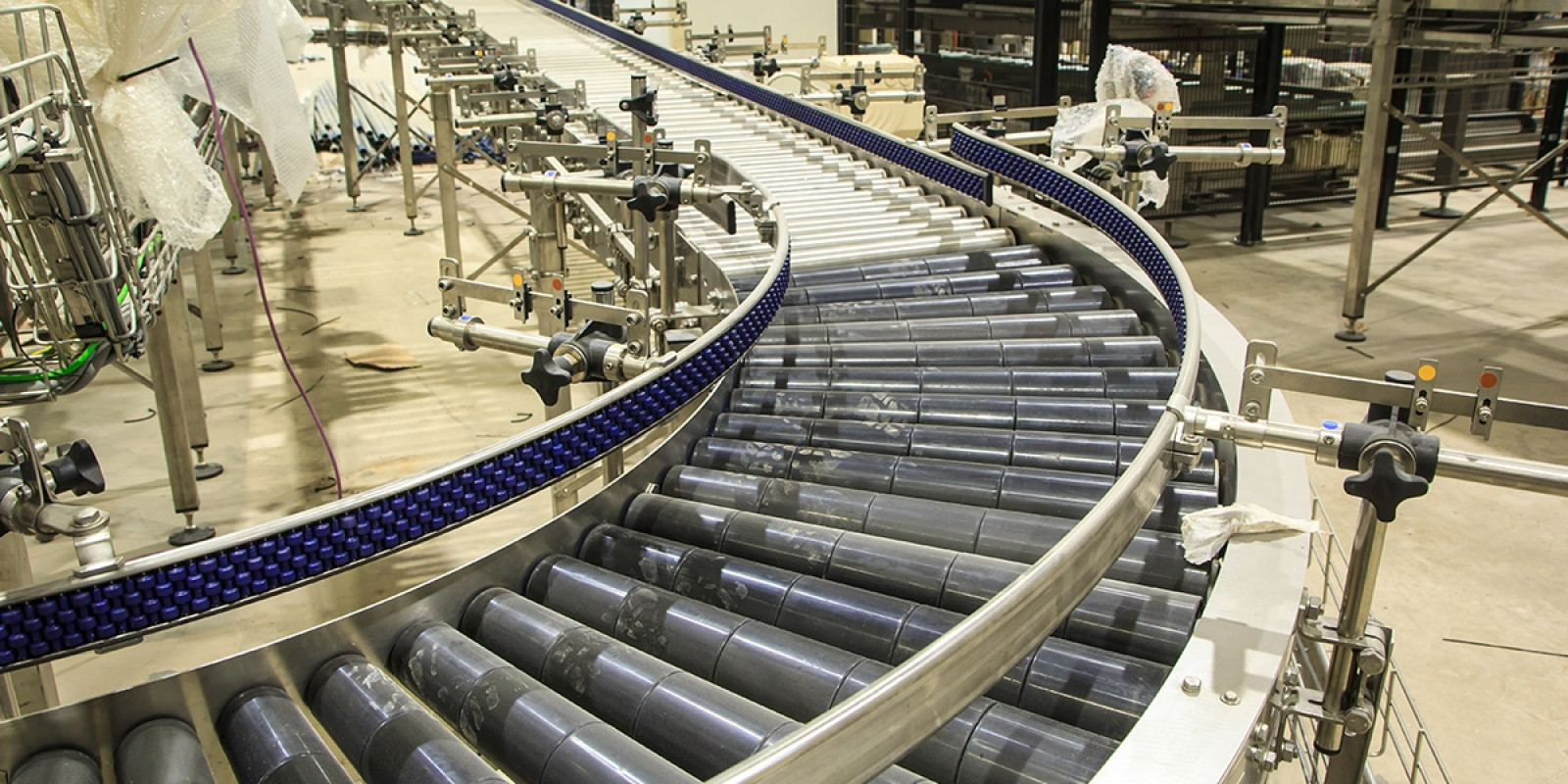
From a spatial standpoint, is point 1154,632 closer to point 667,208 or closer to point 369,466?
point 667,208

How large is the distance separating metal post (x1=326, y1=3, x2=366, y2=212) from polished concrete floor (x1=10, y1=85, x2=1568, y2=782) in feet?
1.28

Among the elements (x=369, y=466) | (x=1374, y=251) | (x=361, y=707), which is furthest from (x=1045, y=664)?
(x=1374, y=251)

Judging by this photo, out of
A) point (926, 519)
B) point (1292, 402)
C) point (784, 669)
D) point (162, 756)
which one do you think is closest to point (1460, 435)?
point (1292, 402)

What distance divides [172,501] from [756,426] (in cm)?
323

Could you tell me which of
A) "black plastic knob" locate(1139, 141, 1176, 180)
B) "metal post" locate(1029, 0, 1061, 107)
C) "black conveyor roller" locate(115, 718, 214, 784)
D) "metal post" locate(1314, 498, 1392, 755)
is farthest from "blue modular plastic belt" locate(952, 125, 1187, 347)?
"metal post" locate(1029, 0, 1061, 107)

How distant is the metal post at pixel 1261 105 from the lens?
8.85 meters

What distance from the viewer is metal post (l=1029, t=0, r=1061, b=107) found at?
29.5 feet

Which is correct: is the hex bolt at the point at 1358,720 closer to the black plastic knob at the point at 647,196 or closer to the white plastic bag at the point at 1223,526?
the white plastic bag at the point at 1223,526

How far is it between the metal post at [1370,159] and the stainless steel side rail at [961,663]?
605 cm

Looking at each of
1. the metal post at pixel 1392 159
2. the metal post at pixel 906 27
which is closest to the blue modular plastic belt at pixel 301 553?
the metal post at pixel 1392 159

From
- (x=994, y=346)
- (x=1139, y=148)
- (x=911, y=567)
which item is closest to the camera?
(x=911, y=567)

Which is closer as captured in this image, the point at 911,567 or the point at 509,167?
the point at 911,567

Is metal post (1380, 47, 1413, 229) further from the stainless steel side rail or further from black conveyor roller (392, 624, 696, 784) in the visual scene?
black conveyor roller (392, 624, 696, 784)

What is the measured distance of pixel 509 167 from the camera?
477 cm
